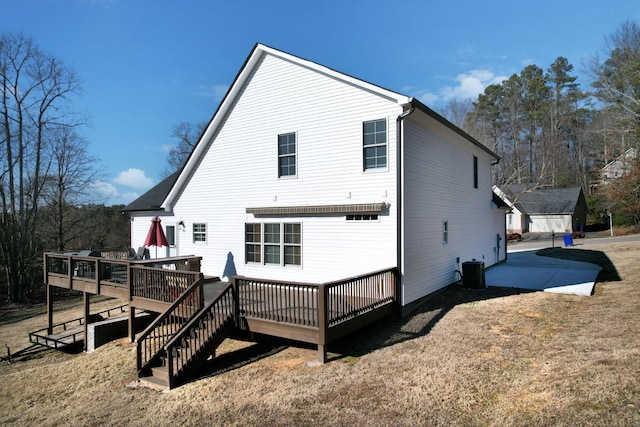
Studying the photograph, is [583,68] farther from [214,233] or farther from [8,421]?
[8,421]

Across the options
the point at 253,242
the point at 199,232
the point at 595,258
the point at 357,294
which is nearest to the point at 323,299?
the point at 357,294

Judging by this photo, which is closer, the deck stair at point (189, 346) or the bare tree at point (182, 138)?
the deck stair at point (189, 346)

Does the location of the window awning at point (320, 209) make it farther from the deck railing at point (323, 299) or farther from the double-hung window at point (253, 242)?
the deck railing at point (323, 299)

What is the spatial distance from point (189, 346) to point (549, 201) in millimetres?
43485

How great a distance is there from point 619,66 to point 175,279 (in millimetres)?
30319

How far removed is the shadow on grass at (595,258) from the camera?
537 inches

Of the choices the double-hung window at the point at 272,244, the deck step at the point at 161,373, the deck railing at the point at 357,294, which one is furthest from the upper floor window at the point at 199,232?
the deck railing at the point at 357,294

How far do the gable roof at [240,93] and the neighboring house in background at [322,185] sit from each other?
1.4 inches

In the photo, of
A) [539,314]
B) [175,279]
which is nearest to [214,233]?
[175,279]

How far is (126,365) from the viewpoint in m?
9.44

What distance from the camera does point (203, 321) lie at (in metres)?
8.01

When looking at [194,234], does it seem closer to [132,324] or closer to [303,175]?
[132,324]

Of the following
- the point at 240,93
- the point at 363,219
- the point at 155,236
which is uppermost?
the point at 240,93

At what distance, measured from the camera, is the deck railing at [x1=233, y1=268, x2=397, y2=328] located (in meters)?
7.23
